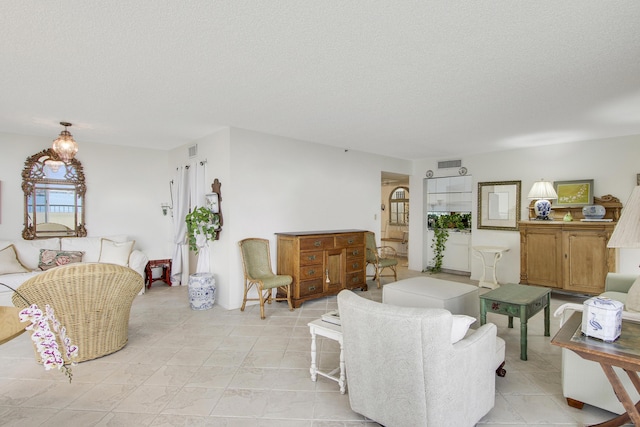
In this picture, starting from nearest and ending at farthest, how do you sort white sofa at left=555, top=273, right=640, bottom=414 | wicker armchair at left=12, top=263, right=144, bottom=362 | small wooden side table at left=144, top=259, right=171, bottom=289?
white sofa at left=555, top=273, right=640, bottom=414 < wicker armchair at left=12, top=263, right=144, bottom=362 < small wooden side table at left=144, top=259, right=171, bottom=289

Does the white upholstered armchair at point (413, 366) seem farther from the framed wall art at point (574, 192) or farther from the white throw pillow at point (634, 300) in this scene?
the framed wall art at point (574, 192)

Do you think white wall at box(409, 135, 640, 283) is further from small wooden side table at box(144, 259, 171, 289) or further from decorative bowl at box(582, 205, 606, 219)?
small wooden side table at box(144, 259, 171, 289)

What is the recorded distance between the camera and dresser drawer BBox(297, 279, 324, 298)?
4.64 metres

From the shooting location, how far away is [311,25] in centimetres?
203

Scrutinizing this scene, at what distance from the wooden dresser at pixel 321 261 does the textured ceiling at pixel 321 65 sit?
1597 millimetres

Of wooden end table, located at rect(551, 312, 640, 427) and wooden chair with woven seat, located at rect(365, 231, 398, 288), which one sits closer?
wooden end table, located at rect(551, 312, 640, 427)

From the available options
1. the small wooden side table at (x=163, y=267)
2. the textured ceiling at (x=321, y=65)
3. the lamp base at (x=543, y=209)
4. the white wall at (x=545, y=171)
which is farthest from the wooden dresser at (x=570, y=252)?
the small wooden side table at (x=163, y=267)

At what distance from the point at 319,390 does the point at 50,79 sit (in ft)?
11.2

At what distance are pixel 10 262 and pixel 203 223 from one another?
2.56m

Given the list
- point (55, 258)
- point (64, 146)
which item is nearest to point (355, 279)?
point (64, 146)

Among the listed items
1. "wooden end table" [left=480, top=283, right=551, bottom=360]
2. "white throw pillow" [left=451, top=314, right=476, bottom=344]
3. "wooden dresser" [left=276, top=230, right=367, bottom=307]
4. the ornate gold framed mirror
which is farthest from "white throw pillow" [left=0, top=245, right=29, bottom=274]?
"wooden end table" [left=480, top=283, right=551, bottom=360]

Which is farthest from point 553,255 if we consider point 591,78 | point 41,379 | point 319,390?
point 41,379

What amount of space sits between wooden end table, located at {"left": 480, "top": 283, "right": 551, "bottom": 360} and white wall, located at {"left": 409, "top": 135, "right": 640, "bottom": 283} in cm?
271

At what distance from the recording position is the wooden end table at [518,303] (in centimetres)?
296
